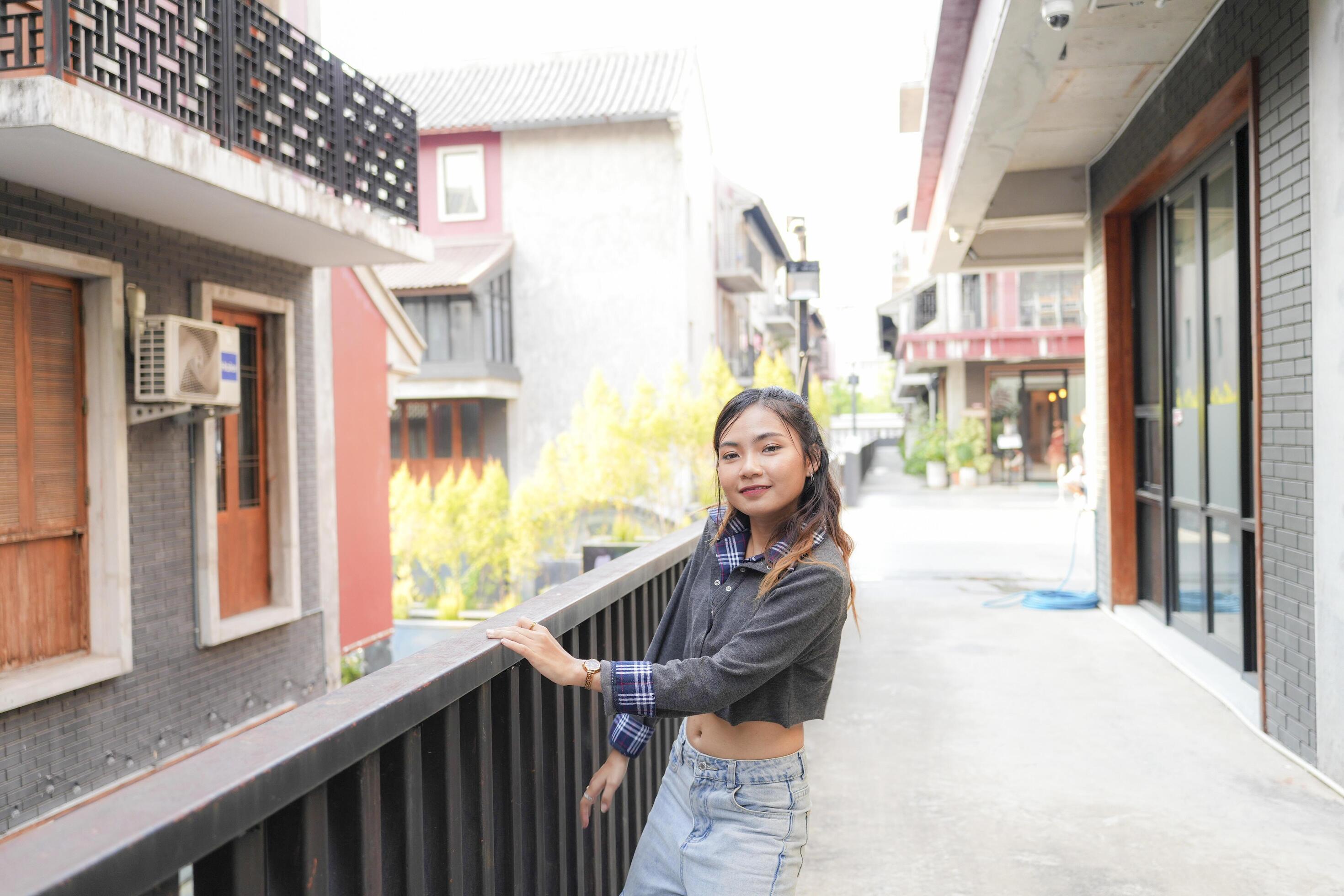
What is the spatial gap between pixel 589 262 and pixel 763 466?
22113 millimetres

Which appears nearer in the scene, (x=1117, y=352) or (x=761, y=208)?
(x=1117, y=352)

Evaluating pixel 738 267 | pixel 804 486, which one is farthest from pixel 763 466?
pixel 738 267

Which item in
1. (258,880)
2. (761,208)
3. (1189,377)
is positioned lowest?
(258,880)

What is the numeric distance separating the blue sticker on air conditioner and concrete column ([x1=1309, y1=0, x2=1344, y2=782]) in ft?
22.3

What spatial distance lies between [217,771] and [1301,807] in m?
4.05

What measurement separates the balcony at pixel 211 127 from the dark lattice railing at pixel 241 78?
12mm

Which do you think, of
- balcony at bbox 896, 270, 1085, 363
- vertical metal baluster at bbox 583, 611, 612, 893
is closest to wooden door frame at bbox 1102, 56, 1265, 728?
vertical metal baluster at bbox 583, 611, 612, 893

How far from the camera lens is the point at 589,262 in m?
23.8

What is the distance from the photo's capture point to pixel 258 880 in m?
1.44

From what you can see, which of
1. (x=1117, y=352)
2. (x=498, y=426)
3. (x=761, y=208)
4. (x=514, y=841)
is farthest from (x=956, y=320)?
(x=514, y=841)

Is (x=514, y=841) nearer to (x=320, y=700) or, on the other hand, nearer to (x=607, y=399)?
(x=320, y=700)

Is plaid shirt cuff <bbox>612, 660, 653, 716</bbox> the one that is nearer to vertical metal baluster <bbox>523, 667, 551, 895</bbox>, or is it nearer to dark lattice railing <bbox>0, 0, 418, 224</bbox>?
vertical metal baluster <bbox>523, 667, 551, 895</bbox>

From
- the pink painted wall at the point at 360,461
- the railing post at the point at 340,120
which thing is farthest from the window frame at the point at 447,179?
the railing post at the point at 340,120

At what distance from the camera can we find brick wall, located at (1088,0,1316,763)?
13.9 feet
